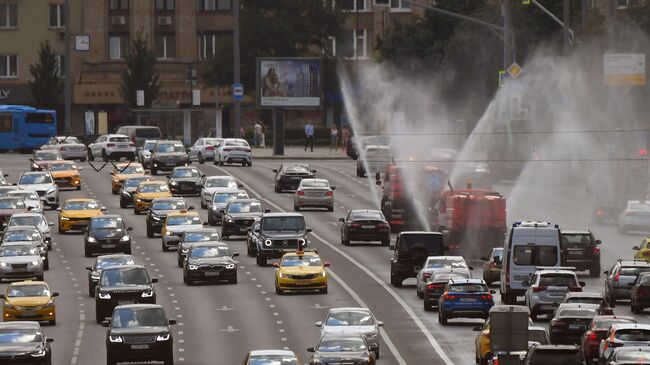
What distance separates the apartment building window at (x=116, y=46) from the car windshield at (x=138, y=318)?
112233 mm

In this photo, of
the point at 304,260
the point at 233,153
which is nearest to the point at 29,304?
the point at 304,260

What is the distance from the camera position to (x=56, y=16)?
15788 cm

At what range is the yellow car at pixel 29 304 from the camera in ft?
179

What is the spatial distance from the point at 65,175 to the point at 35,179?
7.14 m

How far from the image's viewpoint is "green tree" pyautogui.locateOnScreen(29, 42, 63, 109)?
146 meters

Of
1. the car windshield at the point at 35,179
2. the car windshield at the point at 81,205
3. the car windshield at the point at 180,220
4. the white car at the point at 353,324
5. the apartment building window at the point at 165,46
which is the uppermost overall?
the apartment building window at the point at 165,46

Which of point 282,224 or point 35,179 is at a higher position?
point 35,179

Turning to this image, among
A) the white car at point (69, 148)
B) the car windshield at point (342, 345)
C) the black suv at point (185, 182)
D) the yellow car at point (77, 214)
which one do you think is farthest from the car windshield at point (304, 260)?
the white car at point (69, 148)

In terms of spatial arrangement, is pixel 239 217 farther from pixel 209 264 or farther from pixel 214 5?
pixel 214 5

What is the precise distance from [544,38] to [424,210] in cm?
5257

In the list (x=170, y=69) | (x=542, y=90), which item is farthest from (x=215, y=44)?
(x=542, y=90)

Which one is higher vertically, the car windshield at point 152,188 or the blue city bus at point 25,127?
the blue city bus at point 25,127

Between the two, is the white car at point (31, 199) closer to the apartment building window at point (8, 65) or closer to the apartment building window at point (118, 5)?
the apartment building window at point (8, 65)

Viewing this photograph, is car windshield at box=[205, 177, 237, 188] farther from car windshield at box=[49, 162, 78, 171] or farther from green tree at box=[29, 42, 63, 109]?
green tree at box=[29, 42, 63, 109]
